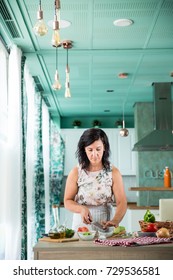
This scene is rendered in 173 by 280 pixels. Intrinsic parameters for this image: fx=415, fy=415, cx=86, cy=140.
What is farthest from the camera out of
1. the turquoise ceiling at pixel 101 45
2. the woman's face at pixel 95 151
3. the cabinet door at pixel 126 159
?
the cabinet door at pixel 126 159

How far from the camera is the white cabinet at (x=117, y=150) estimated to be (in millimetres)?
7297

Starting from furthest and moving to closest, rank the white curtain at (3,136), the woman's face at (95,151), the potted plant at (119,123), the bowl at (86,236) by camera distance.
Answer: the potted plant at (119,123) → the white curtain at (3,136) → the woman's face at (95,151) → the bowl at (86,236)

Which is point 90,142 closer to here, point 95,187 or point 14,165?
point 95,187

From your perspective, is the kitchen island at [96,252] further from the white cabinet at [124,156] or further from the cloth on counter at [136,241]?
the white cabinet at [124,156]

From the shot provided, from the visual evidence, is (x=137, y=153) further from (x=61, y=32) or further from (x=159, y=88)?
(x=61, y=32)

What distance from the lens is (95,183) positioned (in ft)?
7.99

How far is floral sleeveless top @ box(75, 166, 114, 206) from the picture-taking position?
242cm

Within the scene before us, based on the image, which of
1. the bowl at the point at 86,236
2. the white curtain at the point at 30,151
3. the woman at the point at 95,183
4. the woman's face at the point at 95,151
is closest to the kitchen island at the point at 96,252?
the bowl at the point at 86,236

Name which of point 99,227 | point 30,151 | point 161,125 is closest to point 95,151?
point 99,227

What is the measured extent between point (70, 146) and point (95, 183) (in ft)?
16.4

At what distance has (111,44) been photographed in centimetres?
393

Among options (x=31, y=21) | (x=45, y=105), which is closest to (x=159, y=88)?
(x=45, y=105)

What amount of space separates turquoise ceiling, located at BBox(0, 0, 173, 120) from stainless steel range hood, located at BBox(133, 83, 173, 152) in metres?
0.17
